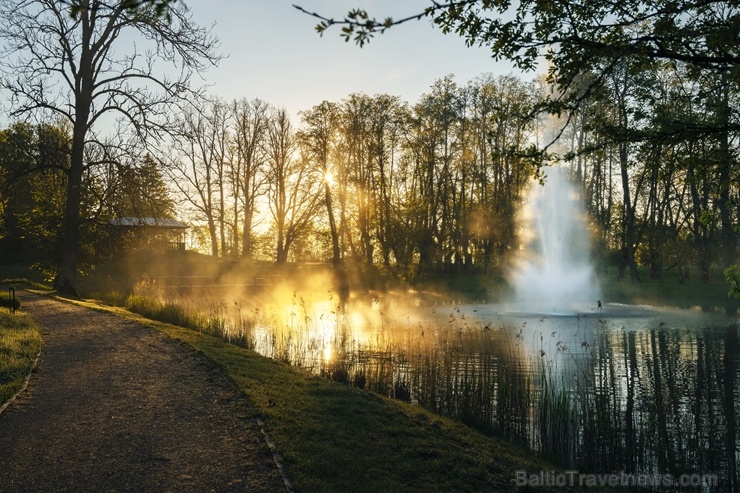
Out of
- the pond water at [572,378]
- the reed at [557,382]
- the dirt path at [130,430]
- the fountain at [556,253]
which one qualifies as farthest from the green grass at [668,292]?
the dirt path at [130,430]

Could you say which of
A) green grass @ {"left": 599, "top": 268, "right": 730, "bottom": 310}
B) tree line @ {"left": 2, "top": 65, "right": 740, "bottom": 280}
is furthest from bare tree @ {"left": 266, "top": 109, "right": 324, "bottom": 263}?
green grass @ {"left": 599, "top": 268, "right": 730, "bottom": 310}

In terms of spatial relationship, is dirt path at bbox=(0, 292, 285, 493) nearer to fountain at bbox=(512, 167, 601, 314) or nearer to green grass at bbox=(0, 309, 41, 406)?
green grass at bbox=(0, 309, 41, 406)

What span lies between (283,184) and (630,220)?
1094 inches

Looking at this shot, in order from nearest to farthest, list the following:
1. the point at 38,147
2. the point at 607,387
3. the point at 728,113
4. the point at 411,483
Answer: the point at 411,483, the point at 728,113, the point at 607,387, the point at 38,147

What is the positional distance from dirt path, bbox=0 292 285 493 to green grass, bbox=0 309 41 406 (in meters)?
0.22

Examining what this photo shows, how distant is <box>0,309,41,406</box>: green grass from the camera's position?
8.54 metres

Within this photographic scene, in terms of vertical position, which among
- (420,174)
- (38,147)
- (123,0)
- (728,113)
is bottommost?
(123,0)

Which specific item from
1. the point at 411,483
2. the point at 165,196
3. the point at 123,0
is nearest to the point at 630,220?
the point at 165,196

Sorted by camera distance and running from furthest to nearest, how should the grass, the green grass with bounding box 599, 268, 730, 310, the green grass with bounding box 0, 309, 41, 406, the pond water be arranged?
the green grass with bounding box 599, 268, 730, 310, the green grass with bounding box 0, 309, 41, 406, the pond water, the grass

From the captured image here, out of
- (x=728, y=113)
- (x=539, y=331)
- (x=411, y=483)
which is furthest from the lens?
(x=539, y=331)

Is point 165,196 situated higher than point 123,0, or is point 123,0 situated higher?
point 165,196

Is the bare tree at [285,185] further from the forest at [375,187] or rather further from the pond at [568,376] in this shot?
the pond at [568,376]

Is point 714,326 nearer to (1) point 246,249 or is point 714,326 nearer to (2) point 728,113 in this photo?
(2) point 728,113

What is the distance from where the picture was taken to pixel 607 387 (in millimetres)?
11195
